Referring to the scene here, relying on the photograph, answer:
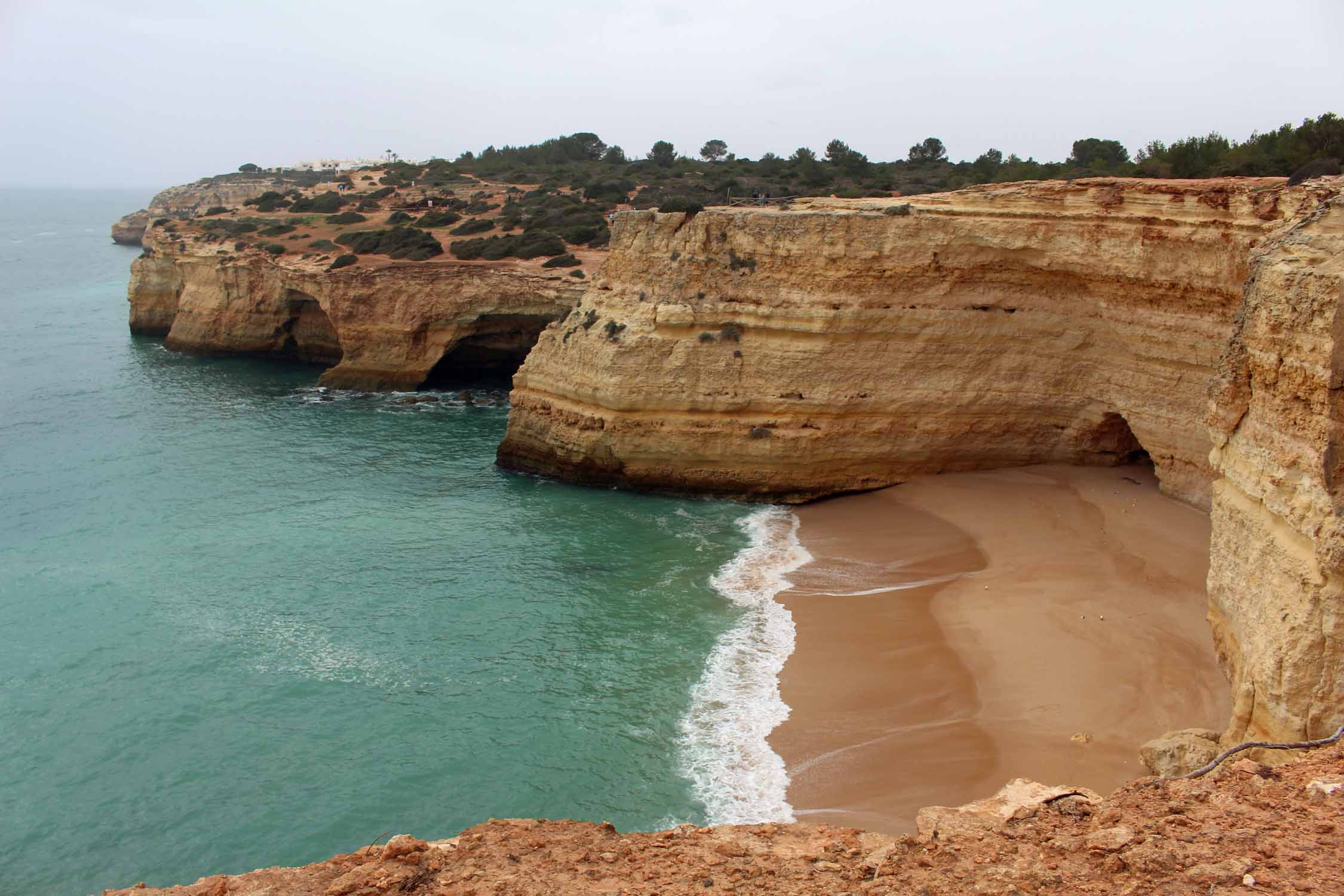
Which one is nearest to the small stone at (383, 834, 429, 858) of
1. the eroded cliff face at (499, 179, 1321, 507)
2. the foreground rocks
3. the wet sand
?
the foreground rocks

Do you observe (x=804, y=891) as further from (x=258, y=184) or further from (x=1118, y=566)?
(x=258, y=184)

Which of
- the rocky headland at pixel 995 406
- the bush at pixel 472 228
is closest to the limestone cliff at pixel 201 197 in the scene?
the bush at pixel 472 228

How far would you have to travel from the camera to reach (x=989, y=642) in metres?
13.6

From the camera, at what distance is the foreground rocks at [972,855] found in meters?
4.98

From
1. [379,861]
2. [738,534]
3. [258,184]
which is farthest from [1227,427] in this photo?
[258,184]

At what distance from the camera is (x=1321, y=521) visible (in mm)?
7340

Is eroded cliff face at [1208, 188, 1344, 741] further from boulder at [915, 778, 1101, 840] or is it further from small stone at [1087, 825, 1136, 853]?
small stone at [1087, 825, 1136, 853]

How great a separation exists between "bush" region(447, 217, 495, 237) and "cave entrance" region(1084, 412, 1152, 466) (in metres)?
26.1

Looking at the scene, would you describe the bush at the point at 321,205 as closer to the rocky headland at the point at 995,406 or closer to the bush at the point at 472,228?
the bush at the point at 472,228

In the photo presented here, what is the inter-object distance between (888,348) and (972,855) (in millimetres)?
15072

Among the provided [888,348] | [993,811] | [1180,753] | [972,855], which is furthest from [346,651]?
[888,348]

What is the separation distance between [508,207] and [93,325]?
20.9 m

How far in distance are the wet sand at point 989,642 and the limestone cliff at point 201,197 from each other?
215 ft

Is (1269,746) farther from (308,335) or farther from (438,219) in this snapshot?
(438,219)
